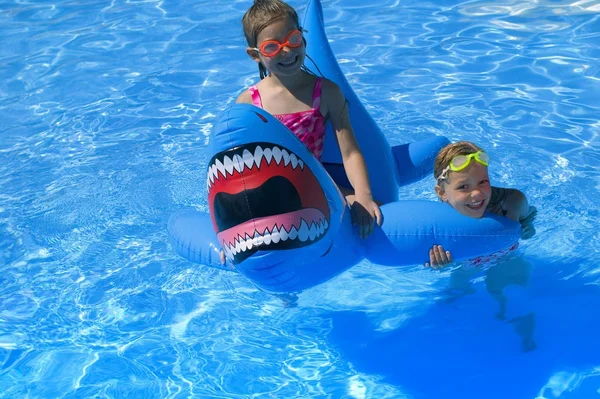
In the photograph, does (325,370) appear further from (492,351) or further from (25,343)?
(25,343)

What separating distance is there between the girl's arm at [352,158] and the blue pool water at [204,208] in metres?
0.83

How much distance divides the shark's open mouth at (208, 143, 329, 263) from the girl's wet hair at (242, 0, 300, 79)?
76 centimetres

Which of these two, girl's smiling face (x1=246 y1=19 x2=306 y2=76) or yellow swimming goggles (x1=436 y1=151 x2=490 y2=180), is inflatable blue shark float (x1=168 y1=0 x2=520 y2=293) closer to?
yellow swimming goggles (x1=436 y1=151 x2=490 y2=180)

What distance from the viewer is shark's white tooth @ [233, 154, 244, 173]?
3121 mm

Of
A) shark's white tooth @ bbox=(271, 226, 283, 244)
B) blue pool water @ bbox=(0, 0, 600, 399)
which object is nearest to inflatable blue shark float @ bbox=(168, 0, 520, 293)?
shark's white tooth @ bbox=(271, 226, 283, 244)

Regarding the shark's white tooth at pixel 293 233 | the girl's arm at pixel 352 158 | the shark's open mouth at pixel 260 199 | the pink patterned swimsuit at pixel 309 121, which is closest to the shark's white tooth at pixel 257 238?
the shark's open mouth at pixel 260 199

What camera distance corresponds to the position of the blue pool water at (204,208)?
3961 millimetres

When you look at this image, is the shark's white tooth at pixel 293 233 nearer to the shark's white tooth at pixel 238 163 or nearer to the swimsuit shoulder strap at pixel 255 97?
the shark's white tooth at pixel 238 163

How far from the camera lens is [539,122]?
5.88m

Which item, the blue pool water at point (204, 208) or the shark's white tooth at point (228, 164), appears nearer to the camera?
the shark's white tooth at point (228, 164)

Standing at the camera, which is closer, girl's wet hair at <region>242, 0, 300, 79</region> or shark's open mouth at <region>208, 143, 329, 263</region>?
shark's open mouth at <region>208, 143, 329, 263</region>

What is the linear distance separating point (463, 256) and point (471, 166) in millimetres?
407

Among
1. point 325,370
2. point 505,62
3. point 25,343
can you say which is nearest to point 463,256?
point 325,370

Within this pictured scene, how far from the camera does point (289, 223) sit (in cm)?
314
